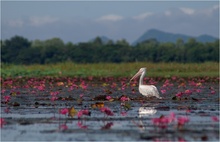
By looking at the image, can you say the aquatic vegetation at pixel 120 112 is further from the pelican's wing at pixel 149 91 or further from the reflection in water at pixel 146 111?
the pelican's wing at pixel 149 91

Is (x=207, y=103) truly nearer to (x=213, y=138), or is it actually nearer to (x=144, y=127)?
(x=144, y=127)

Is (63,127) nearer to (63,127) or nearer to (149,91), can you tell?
(63,127)

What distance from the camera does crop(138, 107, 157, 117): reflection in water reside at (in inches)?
615

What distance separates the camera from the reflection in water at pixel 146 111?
15.6 meters

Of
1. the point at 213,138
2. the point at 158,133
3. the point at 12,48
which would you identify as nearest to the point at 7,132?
the point at 158,133

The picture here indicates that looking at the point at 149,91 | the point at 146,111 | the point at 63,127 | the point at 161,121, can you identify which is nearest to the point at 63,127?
the point at 63,127

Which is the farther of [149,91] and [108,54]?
[108,54]

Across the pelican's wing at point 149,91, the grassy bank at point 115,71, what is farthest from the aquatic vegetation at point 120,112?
the grassy bank at point 115,71

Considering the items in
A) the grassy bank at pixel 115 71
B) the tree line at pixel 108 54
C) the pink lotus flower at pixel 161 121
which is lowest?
the pink lotus flower at pixel 161 121

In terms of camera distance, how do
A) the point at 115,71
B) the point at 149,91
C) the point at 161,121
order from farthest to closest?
the point at 115,71, the point at 149,91, the point at 161,121

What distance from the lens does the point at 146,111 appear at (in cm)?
1641

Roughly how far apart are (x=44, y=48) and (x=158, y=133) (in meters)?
76.6

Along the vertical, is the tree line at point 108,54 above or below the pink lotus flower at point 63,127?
above

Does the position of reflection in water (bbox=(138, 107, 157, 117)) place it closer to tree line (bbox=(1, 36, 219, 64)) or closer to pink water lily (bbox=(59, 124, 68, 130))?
pink water lily (bbox=(59, 124, 68, 130))
